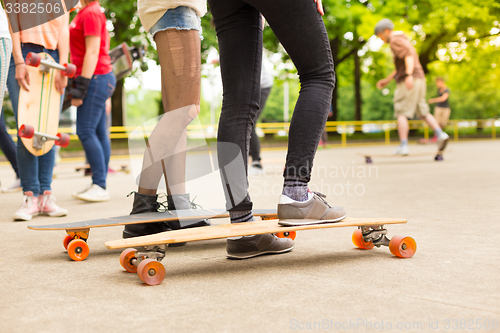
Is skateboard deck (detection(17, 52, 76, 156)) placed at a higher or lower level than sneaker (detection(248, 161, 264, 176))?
higher

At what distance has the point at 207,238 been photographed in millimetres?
2012

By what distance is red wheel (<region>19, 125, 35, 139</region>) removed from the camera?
3.87 meters

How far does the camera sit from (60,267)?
231 centimetres

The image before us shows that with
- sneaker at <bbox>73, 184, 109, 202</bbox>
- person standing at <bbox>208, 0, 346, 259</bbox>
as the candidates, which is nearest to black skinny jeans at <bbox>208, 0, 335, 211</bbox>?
person standing at <bbox>208, 0, 346, 259</bbox>

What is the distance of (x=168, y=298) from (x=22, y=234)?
1.87 meters

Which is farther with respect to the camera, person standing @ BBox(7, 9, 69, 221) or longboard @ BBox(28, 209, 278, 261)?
person standing @ BBox(7, 9, 69, 221)

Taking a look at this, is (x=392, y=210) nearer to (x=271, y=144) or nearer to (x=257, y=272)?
(x=257, y=272)

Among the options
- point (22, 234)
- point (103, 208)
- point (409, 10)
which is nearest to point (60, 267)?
point (22, 234)

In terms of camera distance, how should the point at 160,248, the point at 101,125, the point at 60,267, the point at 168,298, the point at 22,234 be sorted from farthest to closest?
the point at 101,125
the point at 22,234
the point at 60,267
the point at 160,248
the point at 168,298

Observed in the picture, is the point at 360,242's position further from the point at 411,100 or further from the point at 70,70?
the point at 411,100

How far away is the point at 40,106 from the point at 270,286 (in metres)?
3.01

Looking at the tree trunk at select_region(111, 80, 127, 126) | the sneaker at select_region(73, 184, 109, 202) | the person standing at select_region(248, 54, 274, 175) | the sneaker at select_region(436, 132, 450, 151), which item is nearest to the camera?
the sneaker at select_region(73, 184, 109, 202)

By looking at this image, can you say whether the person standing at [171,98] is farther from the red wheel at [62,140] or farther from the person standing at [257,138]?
the person standing at [257,138]

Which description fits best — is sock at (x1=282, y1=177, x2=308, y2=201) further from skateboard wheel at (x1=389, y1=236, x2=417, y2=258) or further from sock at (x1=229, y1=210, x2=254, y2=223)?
skateboard wheel at (x1=389, y1=236, x2=417, y2=258)
